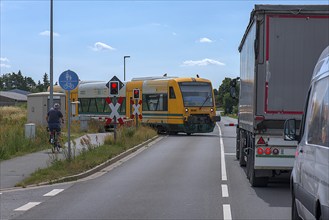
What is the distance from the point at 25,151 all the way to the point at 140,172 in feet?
20.6

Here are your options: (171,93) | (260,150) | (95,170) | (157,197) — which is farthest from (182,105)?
(157,197)

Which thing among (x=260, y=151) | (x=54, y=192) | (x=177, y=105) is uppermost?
(x=177, y=105)

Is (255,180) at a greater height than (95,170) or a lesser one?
greater

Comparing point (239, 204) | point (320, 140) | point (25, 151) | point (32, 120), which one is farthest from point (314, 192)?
point (32, 120)

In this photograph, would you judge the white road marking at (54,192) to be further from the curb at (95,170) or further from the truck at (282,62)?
the truck at (282,62)

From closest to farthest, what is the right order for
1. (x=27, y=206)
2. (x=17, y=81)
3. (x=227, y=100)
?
(x=27, y=206) → (x=227, y=100) → (x=17, y=81)

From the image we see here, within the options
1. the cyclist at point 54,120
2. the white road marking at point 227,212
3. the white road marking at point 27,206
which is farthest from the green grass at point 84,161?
the white road marking at point 227,212

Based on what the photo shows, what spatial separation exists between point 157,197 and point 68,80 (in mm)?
6557

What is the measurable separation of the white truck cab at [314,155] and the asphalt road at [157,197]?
184 centimetres

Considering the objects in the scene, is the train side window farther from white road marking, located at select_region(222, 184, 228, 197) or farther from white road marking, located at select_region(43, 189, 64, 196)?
white road marking, located at select_region(43, 189, 64, 196)

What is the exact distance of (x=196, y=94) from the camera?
1278 inches

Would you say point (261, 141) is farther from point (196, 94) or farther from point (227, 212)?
point (196, 94)

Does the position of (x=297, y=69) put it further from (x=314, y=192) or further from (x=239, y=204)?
(x=314, y=192)

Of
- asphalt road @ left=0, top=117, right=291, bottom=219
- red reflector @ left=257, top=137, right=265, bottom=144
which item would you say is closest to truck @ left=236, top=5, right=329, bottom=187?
red reflector @ left=257, top=137, right=265, bottom=144
